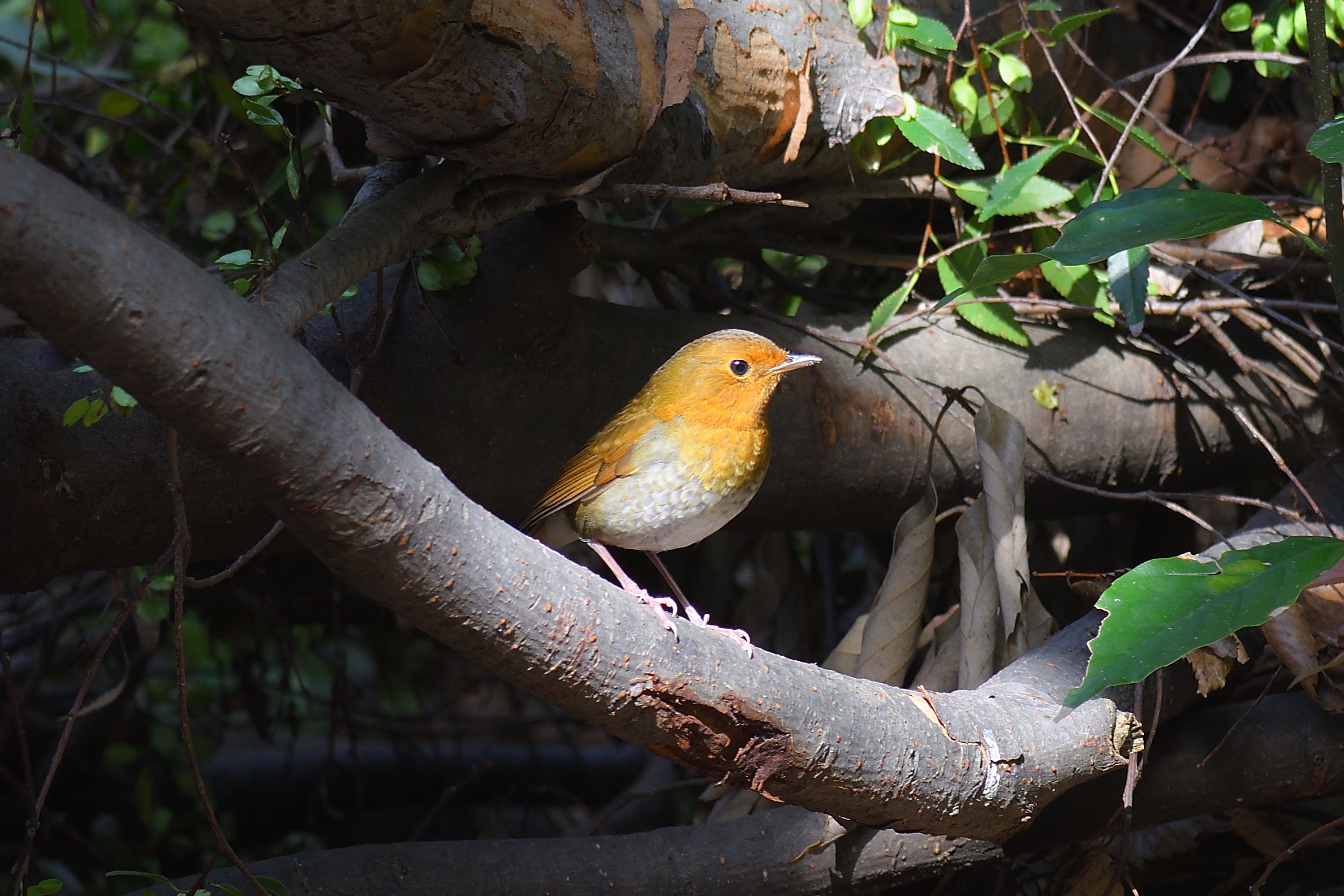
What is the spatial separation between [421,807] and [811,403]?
248 centimetres

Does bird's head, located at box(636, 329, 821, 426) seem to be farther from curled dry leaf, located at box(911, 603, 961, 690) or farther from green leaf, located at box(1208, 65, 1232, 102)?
green leaf, located at box(1208, 65, 1232, 102)

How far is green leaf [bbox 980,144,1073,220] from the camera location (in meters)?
2.35

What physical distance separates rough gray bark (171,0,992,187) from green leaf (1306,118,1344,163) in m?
0.87

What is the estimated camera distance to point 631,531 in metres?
2.28

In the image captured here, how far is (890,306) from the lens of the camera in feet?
8.61

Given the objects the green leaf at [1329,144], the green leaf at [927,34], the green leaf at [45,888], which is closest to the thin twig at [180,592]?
the green leaf at [45,888]

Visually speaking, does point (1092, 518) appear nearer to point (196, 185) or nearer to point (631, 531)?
point (631, 531)

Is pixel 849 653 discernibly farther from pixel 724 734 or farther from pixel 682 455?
pixel 724 734

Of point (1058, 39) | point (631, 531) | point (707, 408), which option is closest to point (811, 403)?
point (707, 408)

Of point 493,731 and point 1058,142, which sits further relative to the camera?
point 493,731

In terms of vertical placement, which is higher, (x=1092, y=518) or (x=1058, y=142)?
(x=1058, y=142)

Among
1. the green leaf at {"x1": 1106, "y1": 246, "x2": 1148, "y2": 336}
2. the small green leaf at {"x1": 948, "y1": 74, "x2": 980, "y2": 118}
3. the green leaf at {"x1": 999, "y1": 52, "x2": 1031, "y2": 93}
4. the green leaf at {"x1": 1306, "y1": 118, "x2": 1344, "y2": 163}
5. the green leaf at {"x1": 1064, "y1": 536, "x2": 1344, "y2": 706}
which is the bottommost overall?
the green leaf at {"x1": 1064, "y1": 536, "x2": 1344, "y2": 706}

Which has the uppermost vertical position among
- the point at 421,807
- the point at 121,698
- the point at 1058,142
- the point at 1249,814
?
the point at 1058,142

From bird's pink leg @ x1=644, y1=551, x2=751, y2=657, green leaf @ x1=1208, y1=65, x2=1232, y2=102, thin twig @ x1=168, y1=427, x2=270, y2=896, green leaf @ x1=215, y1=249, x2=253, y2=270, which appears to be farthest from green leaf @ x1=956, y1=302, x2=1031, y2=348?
thin twig @ x1=168, y1=427, x2=270, y2=896
